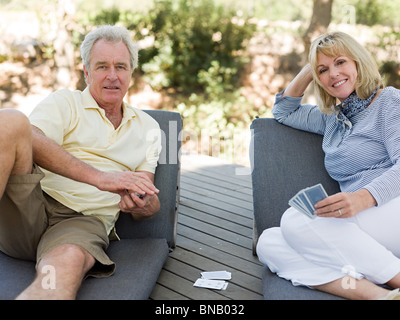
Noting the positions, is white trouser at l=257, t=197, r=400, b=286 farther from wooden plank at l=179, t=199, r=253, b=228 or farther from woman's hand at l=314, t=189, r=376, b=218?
wooden plank at l=179, t=199, r=253, b=228

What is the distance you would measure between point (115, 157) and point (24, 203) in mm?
670

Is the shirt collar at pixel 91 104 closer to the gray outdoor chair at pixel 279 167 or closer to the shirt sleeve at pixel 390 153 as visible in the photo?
the gray outdoor chair at pixel 279 167

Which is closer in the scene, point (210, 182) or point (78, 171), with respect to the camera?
point (78, 171)

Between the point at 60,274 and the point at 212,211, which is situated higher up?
the point at 60,274

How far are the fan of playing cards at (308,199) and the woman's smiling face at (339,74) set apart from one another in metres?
0.67

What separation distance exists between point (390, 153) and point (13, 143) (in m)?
1.85

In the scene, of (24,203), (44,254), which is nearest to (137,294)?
(44,254)

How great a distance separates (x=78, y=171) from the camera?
2.47 metres

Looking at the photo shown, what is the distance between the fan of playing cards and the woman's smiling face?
668mm

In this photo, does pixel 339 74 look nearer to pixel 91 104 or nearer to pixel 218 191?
pixel 91 104

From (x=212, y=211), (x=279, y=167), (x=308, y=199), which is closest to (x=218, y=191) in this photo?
(x=212, y=211)

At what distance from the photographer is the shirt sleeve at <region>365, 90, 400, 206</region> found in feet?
7.74

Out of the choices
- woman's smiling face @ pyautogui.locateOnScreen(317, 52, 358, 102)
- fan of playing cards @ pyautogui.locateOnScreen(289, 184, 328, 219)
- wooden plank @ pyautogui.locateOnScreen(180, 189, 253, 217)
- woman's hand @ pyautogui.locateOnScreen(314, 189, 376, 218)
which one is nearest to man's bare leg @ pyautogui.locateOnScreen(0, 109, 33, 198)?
fan of playing cards @ pyautogui.locateOnScreen(289, 184, 328, 219)
